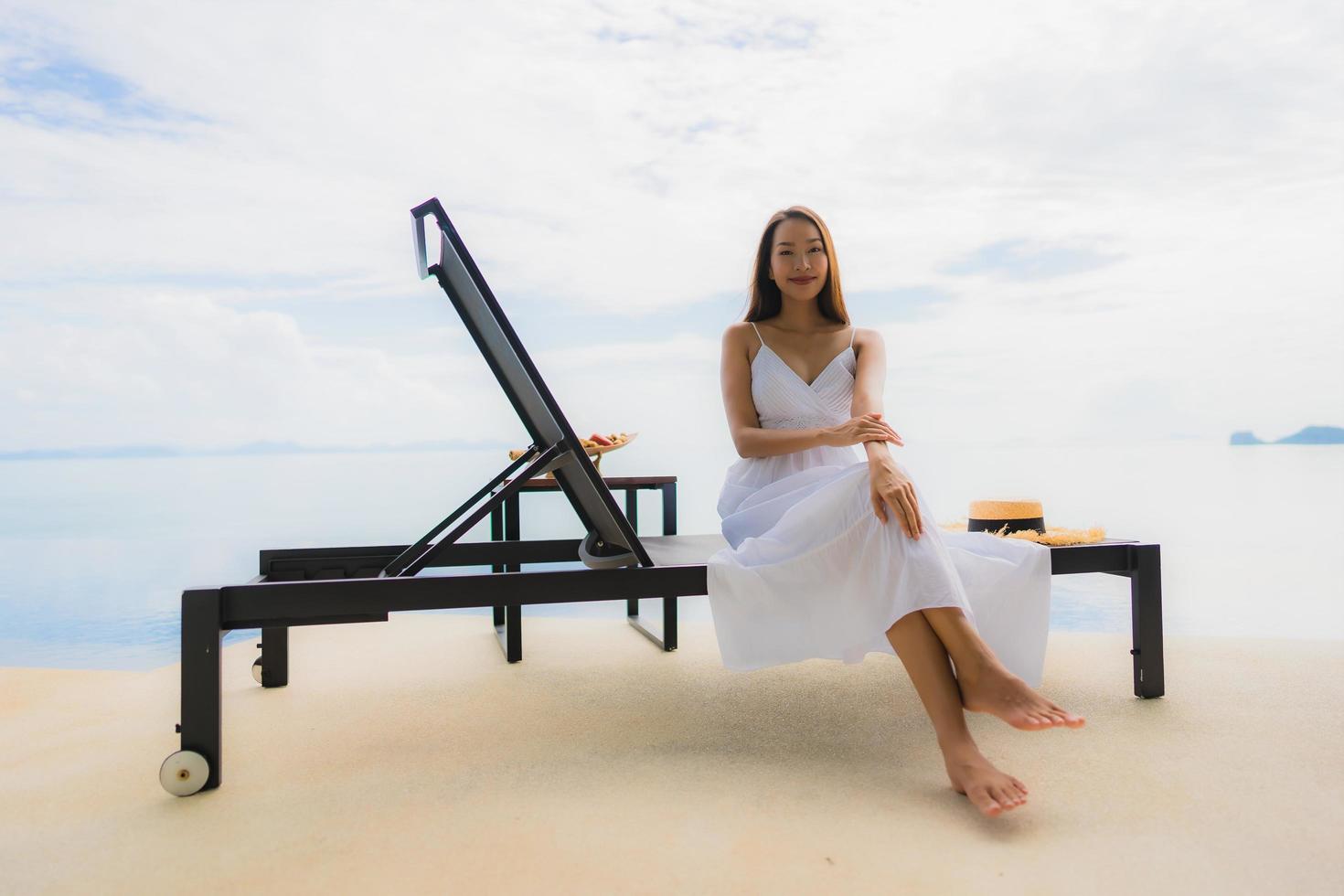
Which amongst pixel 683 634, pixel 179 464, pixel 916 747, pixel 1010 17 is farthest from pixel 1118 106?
pixel 179 464

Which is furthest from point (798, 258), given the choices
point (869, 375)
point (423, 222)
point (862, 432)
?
point (423, 222)

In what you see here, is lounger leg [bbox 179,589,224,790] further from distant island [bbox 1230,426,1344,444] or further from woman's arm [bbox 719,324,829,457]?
distant island [bbox 1230,426,1344,444]

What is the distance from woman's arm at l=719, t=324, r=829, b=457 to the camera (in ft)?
7.36

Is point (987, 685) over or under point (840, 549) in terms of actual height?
under

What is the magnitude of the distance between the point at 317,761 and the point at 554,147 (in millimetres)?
5850

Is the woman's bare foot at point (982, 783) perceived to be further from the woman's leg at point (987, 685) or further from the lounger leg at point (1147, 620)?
the lounger leg at point (1147, 620)

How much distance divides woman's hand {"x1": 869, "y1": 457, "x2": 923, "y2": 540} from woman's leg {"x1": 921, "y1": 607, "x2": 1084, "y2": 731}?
0.59 ft

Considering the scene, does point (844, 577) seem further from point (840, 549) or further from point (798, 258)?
point (798, 258)

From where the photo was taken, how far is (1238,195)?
8508 mm

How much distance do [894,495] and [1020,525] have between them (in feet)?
2.97

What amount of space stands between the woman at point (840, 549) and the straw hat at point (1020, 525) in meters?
0.21

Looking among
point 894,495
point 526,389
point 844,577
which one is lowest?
point 844,577

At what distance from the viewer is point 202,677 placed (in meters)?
1.69

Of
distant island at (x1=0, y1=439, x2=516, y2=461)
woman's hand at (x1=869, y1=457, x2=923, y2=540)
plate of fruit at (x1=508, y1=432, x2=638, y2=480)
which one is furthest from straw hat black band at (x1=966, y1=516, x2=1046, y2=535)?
→ distant island at (x1=0, y1=439, x2=516, y2=461)
